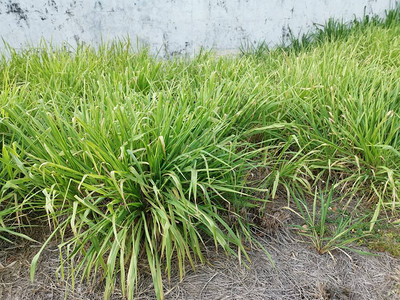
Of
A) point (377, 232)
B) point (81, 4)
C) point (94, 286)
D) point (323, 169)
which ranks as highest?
point (81, 4)

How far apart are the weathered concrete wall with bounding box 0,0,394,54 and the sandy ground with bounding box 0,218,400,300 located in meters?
2.21

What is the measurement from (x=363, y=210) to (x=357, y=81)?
87 centimetres

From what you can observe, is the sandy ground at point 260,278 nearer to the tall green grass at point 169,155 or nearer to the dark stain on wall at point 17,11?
the tall green grass at point 169,155

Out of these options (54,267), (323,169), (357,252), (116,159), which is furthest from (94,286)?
(323,169)

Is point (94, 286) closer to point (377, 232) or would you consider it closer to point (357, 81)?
point (377, 232)

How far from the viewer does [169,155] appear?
1.59 meters

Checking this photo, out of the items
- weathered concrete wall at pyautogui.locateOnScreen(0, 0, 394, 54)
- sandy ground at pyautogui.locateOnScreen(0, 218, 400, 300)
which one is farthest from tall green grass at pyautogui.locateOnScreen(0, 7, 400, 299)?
weathered concrete wall at pyautogui.locateOnScreen(0, 0, 394, 54)

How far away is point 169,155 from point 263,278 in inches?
26.1

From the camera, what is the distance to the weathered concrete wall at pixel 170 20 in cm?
321

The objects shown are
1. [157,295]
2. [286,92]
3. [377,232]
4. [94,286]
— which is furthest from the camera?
[286,92]

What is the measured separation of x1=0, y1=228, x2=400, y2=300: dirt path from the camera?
4.99 ft

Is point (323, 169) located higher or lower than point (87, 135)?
lower

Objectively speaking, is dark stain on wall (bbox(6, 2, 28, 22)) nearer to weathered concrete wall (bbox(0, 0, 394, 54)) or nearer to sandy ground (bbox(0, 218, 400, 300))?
weathered concrete wall (bbox(0, 0, 394, 54))

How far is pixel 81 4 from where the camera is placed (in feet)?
10.8
